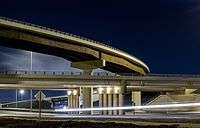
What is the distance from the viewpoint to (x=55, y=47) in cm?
10262

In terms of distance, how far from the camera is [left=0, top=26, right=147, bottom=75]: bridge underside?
91625mm

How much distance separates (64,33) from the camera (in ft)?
347

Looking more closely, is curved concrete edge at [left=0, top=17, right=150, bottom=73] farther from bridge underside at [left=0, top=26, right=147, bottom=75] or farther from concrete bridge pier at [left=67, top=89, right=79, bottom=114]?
concrete bridge pier at [left=67, top=89, right=79, bottom=114]

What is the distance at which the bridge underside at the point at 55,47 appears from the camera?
91.6 meters

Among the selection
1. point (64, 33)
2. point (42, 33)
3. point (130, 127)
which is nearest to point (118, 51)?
point (64, 33)

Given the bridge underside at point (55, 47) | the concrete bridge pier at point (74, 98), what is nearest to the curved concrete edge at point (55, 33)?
the bridge underside at point (55, 47)

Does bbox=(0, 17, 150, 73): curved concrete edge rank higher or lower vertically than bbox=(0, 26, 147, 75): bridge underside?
higher

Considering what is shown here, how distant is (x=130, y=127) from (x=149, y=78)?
265ft

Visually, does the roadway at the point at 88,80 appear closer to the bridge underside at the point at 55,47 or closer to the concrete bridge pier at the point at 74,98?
the bridge underside at the point at 55,47

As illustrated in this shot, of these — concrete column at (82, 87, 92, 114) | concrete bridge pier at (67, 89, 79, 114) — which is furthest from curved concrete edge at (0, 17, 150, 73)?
concrete bridge pier at (67, 89, 79, 114)

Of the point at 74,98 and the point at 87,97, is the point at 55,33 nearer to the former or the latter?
the point at 87,97

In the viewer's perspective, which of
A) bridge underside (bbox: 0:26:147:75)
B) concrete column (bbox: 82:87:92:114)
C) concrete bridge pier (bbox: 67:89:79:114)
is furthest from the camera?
concrete bridge pier (bbox: 67:89:79:114)

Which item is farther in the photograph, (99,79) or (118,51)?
(118,51)

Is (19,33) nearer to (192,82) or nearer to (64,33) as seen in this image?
(64,33)
